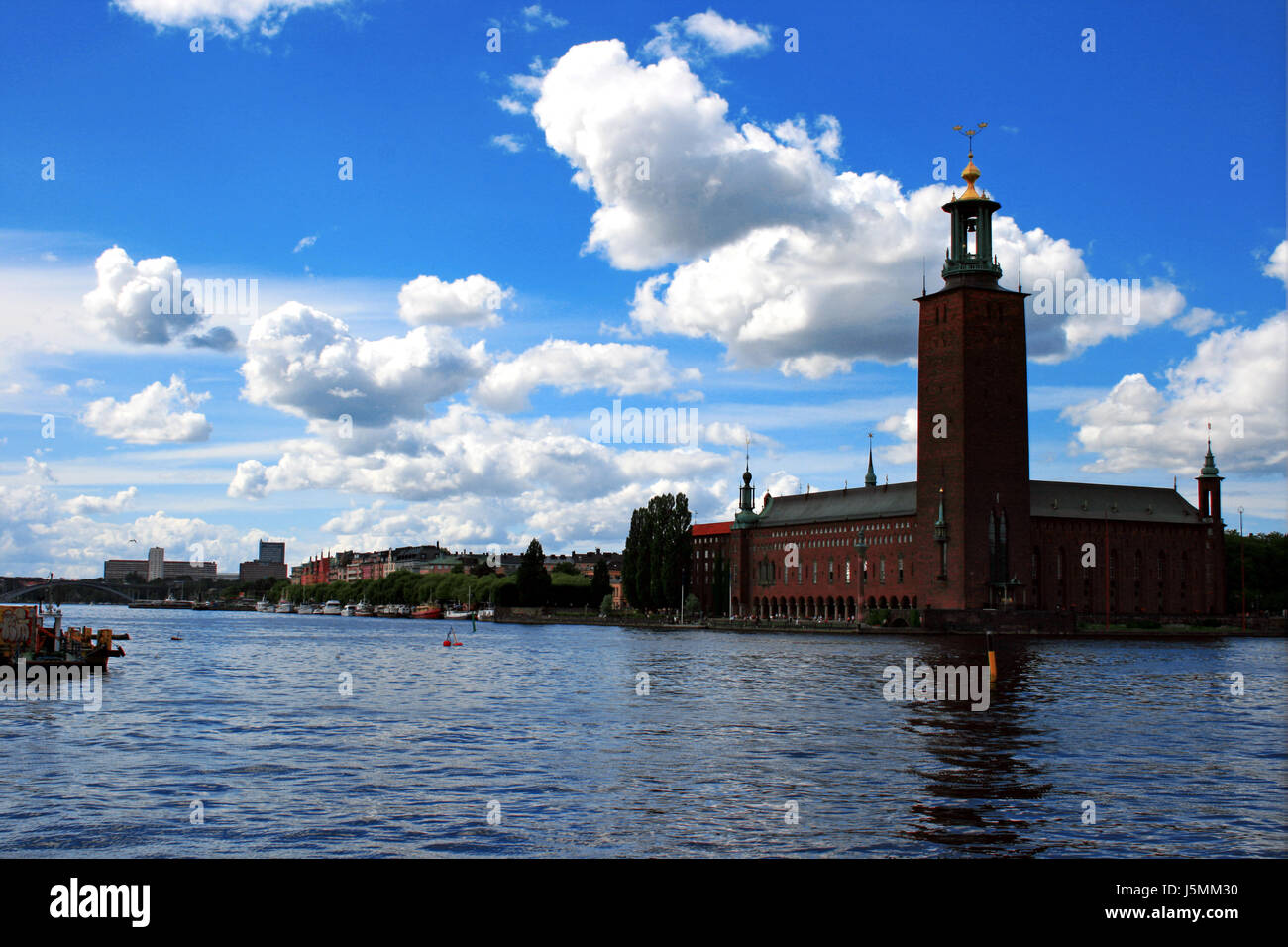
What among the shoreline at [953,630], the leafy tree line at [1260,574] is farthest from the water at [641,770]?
the leafy tree line at [1260,574]

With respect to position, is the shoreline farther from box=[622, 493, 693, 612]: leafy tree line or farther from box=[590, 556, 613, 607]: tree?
box=[590, 556, 613, 607]: tree

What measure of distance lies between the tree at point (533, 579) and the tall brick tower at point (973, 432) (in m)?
53.6

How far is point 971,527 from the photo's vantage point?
297ft

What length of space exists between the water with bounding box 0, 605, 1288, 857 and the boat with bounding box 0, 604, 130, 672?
3.70 metres

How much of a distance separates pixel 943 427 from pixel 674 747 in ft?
252

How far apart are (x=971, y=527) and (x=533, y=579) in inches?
2372

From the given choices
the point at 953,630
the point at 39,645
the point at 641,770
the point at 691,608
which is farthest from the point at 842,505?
the point at 641,770

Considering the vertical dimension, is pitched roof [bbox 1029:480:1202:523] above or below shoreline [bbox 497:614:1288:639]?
above

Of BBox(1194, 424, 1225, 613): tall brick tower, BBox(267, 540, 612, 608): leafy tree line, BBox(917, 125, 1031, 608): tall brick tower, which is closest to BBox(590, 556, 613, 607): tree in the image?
BBox(267, 540, 612, 608): leafy tree line

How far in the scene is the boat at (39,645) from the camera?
120ft

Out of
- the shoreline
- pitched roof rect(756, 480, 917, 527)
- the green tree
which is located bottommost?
the shoreline

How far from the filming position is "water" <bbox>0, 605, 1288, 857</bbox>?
12469 millimetres
